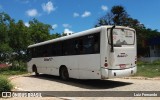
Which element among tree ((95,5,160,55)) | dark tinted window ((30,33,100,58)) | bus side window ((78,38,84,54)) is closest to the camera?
dark tinted window ((30,33,100,58))

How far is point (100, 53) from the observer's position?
579 inches

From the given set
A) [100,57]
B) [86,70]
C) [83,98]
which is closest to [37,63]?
[86,70]

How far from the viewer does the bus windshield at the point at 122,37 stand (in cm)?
1497

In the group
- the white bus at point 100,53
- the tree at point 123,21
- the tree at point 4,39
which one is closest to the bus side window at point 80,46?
the white bus at point 100,53

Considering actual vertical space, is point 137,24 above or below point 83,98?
above

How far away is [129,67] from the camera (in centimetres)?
1549

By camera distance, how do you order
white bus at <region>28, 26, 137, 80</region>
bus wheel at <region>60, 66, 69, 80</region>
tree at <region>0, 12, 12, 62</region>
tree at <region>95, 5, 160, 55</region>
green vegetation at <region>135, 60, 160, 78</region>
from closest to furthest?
white bus at <region>28, 26, 137, 80</region>
bus wheel at <region>60, 66, 69, 80</region>
green vegetation at <region>135, 60, 160, 78</region>
tree at <region>0, 12, 12, 62</region>
tree at <region>95, 5, 160, 55</region>

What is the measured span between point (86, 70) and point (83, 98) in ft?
13.3

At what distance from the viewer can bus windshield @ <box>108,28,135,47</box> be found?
15.0 m

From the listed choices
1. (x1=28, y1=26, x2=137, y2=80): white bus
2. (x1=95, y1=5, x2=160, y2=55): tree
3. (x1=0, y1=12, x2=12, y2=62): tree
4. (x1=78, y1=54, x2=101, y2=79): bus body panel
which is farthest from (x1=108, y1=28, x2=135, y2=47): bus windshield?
(x1=95, y1=5, x2=160, y2=55): tree

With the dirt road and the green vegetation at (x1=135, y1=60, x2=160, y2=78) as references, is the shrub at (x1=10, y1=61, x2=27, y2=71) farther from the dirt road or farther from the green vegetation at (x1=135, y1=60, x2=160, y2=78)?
the dirt road

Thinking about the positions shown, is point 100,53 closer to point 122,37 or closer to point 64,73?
point 122,37

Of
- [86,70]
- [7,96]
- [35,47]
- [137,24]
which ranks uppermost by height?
[137,24]

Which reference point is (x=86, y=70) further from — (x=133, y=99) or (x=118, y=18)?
(x=118, y=18)
